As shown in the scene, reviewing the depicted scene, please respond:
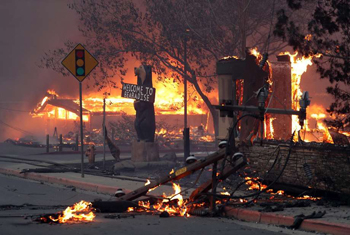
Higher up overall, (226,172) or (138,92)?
(138,92)

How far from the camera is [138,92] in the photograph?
25234mm

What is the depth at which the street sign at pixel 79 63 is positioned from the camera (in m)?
18.1

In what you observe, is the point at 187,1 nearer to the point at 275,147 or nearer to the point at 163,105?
the point at 163,105

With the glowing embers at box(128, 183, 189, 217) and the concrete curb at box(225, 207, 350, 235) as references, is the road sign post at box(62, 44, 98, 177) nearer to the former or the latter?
A: the glowing embers at box(128, 183, 189, 217)

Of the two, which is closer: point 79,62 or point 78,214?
point 78,214

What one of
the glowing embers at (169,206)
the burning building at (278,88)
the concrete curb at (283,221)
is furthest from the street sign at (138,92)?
the concrete curb at (283,221)

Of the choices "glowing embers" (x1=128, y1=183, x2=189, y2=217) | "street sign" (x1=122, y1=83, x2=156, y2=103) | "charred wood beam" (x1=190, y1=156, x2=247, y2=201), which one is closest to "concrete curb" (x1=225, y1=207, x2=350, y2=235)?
"charred wood beam" (x1=190, y1=156, x2=247, y2=201)

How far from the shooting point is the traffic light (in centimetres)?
1817

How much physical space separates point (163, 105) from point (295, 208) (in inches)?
1568

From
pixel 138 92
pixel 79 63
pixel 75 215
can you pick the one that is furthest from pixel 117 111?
pixel 75 215

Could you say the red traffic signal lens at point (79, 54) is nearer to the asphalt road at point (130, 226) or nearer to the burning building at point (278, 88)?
the burning building at point (278, 88)

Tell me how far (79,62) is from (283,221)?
383 inches

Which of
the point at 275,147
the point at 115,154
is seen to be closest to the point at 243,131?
the point at 275,147

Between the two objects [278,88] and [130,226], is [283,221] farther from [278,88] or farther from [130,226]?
[278,88]
